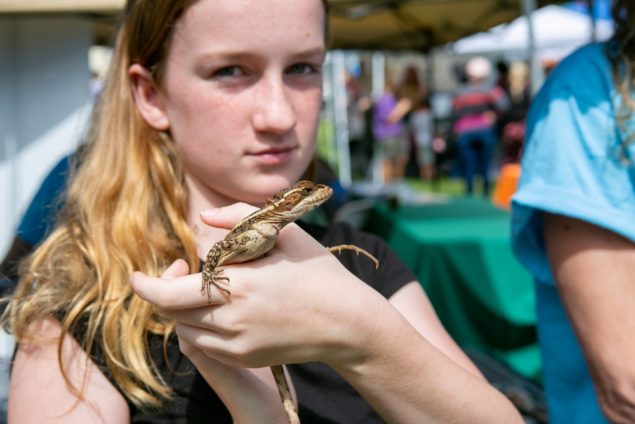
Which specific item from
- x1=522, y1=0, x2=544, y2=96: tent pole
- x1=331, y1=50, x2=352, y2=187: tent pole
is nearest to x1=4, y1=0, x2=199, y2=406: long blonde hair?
x1=522, y1=0, x2=544, y2=96: tent pole

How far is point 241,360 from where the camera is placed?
1.00m

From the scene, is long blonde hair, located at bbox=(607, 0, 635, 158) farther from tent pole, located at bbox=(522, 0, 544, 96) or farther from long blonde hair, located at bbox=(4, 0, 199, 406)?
tent pole, located at bbox=(522, 0, 544, 96)

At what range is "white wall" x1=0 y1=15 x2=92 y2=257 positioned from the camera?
3.74m

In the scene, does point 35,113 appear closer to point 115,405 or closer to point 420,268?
point 420,268

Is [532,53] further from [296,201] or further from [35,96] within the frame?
[296,201]

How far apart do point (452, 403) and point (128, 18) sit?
1111 millimetres

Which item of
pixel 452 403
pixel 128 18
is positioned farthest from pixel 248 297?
pixel 128 18

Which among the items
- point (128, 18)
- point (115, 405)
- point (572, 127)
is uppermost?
point (128, 18)

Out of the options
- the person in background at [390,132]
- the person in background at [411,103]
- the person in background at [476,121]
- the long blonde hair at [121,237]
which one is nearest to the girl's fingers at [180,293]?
the long blonde hair at [121,237]

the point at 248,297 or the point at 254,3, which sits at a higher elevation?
the point at 254,3

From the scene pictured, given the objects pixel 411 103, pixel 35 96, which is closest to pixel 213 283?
pixel 35 96

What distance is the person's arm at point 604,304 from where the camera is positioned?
1.49m

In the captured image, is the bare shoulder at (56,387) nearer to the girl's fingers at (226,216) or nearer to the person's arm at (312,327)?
the person's arm at (312,327)

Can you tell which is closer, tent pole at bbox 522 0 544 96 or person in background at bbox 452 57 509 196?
tent pole at bbox 522 0 544 96
